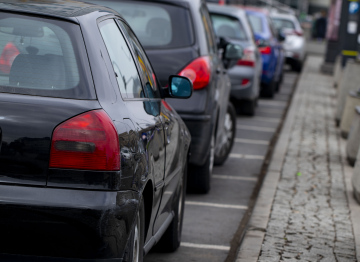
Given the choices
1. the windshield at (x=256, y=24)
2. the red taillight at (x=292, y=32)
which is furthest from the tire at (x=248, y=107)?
the red taillight at (x=292, y=32)

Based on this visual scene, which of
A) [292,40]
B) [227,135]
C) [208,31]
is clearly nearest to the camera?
[208,31]

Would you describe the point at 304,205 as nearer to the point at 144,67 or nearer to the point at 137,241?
the point at 144,67

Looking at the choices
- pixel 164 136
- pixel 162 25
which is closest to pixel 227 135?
pixel 162 25

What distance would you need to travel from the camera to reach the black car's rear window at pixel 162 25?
25.5 ft

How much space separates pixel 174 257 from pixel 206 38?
285 cm

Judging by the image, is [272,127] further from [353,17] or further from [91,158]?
[91,158]

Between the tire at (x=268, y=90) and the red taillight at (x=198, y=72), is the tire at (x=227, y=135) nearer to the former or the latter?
the red taillight at (x=198, y=72)

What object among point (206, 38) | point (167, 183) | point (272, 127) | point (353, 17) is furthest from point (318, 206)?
point (353, 17)

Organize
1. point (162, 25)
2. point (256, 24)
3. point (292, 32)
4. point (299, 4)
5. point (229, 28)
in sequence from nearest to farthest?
1. point (162, 25)
2. point (229, 28)
3. point (256, 24)
4. point (292, 32)
5. point (299, 4)

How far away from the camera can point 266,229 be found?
6.64 m

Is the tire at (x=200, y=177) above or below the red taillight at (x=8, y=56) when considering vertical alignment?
below

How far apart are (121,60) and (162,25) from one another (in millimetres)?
3421

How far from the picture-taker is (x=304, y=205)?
7781 millimetres

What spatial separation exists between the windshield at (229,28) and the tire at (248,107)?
4.24 ft
